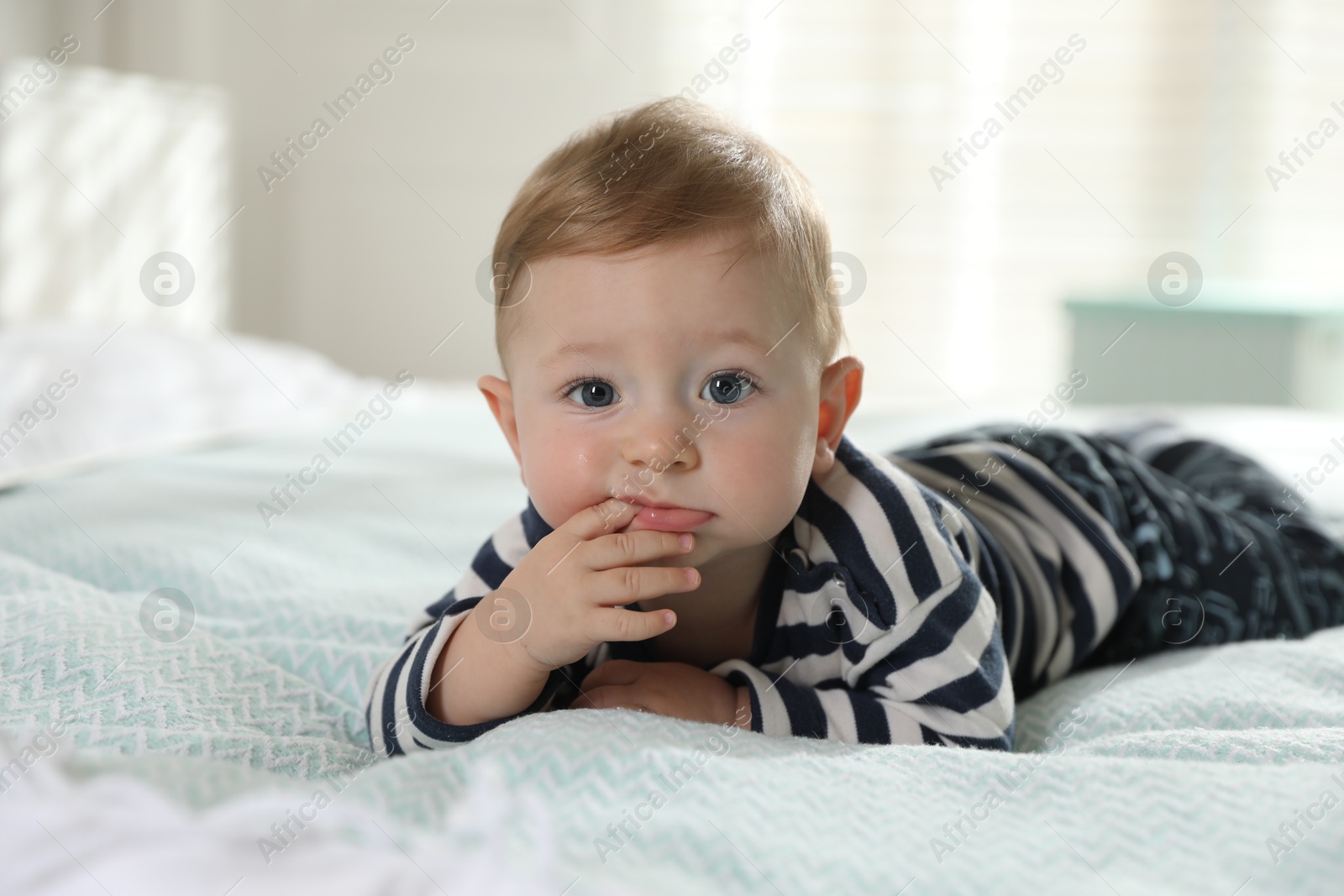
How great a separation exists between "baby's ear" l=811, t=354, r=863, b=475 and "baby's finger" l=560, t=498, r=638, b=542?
0.58 feet

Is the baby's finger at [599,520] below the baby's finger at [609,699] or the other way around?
the other way around

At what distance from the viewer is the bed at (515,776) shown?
45cm

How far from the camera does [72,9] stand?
9.29 ft

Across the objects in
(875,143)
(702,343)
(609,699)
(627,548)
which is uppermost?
(875,143)

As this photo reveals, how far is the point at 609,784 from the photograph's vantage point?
1.66 feet

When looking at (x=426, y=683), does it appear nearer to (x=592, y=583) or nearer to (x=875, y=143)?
(x=592, y=583)

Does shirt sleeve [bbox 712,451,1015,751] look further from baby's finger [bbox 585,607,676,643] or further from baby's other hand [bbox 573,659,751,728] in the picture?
baby's finger [bbox 585,607,676,643]

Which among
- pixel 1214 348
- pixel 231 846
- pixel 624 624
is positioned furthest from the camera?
pixel 1214 348

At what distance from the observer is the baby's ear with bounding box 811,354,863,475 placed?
0.80 metres

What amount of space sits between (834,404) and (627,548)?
24 cm

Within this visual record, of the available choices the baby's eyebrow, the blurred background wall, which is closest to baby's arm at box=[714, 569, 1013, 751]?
the baby's eyebrow

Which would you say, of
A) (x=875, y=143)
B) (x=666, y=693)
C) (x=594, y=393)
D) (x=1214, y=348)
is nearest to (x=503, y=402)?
(x=594, y=393)

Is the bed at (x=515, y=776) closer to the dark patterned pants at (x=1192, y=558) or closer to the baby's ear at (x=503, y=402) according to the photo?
the dark patterned pants at (x=1192, y=558)

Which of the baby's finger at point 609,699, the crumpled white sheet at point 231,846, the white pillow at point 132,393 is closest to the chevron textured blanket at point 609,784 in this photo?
the crumpled white sheet at point 231,846
